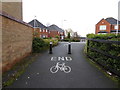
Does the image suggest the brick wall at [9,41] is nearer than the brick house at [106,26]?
Yes

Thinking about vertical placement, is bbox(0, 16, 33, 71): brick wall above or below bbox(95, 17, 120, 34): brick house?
below

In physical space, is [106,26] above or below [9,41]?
above

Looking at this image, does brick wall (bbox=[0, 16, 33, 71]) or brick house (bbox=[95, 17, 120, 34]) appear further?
brick house (bbox=[95, 17, 120, 34])

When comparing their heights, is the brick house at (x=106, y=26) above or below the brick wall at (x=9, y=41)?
above

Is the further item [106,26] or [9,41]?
[106,26]

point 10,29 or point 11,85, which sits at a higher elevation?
point 10,29

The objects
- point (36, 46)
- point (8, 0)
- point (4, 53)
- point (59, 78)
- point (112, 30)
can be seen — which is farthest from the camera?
point (112, 30)

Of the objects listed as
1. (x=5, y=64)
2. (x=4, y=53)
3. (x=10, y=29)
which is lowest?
(x=5, y=64)

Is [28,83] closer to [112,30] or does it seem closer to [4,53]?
[4,53]

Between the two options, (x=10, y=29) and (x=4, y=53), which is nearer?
(x=4, y=53)

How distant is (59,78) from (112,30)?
139ft

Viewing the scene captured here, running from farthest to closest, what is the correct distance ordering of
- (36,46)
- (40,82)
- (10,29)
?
(36,46) < (10,29) < (40,82)

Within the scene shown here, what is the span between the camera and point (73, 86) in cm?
343

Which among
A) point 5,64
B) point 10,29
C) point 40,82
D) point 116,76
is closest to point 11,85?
point 40,82
